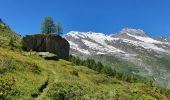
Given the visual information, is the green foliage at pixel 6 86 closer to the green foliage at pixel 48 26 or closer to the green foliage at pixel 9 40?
the green foliage at pixel 9 40

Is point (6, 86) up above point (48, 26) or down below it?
below

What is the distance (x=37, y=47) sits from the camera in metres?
118

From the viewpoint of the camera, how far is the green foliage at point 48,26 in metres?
166

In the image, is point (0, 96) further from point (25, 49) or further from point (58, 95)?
point (25, 49)

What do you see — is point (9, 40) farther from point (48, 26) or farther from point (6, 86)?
point (6, 86)

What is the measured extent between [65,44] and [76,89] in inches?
3076

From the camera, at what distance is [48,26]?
547ft

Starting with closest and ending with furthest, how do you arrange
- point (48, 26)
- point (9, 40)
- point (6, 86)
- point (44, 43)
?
point (6, 86) < point (9, 40) < point (44, 43) < point (48, 26)

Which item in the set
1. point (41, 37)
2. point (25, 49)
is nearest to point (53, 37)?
point (41, 37)

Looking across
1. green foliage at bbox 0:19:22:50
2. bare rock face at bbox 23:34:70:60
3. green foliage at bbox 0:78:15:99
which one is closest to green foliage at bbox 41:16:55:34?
green foliage at bbox 0:19:22:50

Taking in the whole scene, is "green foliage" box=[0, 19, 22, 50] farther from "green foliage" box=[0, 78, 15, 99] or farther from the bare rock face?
"green foliage" box=[0, 78, 15, 99]

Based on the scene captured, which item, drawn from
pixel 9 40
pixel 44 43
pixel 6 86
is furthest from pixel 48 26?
pixel 6 86

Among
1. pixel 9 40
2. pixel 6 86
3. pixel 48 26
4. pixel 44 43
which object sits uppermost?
pixel 48 26

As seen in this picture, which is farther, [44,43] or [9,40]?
[44,43]
